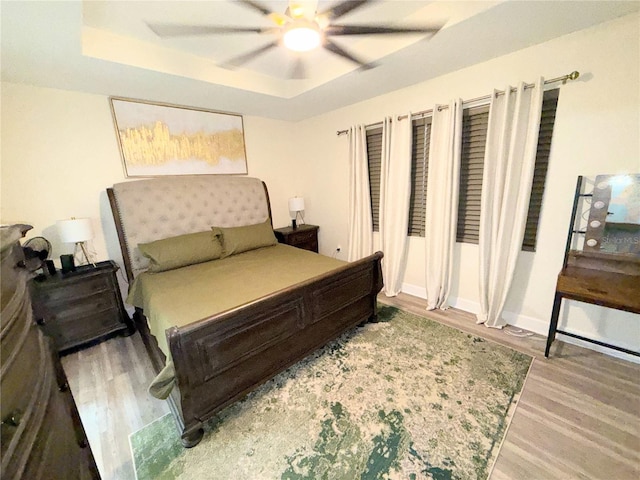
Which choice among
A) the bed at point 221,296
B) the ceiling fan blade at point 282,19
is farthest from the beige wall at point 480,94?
the ceiling fan blade at point 282,19

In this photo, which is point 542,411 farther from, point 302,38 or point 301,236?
point 301,236

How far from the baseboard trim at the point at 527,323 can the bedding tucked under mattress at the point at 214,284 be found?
1.32 metres

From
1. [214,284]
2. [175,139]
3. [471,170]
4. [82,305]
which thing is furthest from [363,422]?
[175,139]

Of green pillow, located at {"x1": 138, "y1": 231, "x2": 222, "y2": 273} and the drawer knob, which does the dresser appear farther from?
green pillow, located at {"x1": 138, "y1": 231, "x2": 222, "y2": 273}

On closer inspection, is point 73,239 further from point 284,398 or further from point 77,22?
point 284,398

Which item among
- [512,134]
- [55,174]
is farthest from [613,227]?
[55,174]

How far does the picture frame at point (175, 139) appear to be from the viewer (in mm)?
2682

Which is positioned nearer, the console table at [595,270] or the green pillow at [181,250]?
the console table at [595,270]

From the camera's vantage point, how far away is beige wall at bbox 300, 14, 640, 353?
5.84 ft

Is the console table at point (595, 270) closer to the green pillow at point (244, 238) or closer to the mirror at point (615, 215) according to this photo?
the mirror at point (615, 215)

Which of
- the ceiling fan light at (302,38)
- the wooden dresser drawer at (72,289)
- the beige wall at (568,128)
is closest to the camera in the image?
the ceiling fan light at (302,38)

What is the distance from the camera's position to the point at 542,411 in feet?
5.29

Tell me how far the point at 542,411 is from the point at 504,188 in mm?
1675

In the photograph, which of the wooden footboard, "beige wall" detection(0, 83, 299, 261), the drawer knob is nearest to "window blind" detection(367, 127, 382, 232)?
the wooden footboard
